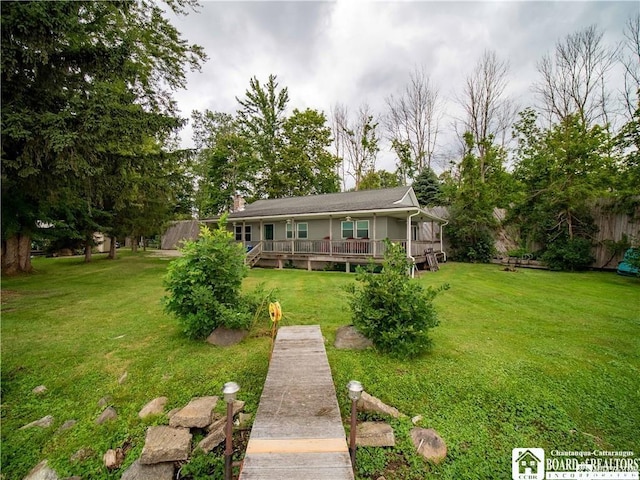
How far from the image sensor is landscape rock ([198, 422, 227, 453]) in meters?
2.70

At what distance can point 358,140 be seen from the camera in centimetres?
2650

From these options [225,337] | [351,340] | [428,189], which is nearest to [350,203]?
[351,340]

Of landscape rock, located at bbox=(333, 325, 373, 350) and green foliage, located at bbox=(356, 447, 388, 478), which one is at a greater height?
landscape rock, located at bbox=(333, 325, 373, 350)

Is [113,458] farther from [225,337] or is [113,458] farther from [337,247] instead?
[337,247]

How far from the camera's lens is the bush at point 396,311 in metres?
3.99

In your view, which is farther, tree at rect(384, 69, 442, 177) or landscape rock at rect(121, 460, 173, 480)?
tree at rect(384, 69, 442, 177)

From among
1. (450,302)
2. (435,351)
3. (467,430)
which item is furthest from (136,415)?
(450,302)

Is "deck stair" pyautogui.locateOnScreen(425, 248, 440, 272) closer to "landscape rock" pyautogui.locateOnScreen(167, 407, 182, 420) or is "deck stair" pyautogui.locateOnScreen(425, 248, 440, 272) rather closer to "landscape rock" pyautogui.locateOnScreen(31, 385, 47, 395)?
"landscape rock" pyautogui.locateOnScreen(167, 407, 182, 420)

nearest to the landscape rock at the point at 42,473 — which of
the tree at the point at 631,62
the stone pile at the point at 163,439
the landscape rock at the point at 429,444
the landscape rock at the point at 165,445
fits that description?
the stone pile at the point at 163,439

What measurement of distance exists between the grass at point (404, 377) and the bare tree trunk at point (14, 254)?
6533 millimetres

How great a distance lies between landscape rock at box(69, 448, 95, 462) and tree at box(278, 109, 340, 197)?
2372 centimetres

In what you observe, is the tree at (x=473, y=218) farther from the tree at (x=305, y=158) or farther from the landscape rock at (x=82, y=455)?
the landscape rock at (x=82, y=455)

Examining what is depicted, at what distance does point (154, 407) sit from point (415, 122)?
87.0 ft

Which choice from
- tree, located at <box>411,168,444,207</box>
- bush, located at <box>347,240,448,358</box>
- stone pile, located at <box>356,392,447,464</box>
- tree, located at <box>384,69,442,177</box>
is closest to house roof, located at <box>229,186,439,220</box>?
bush, located at <box>347,240,448,358</box>
